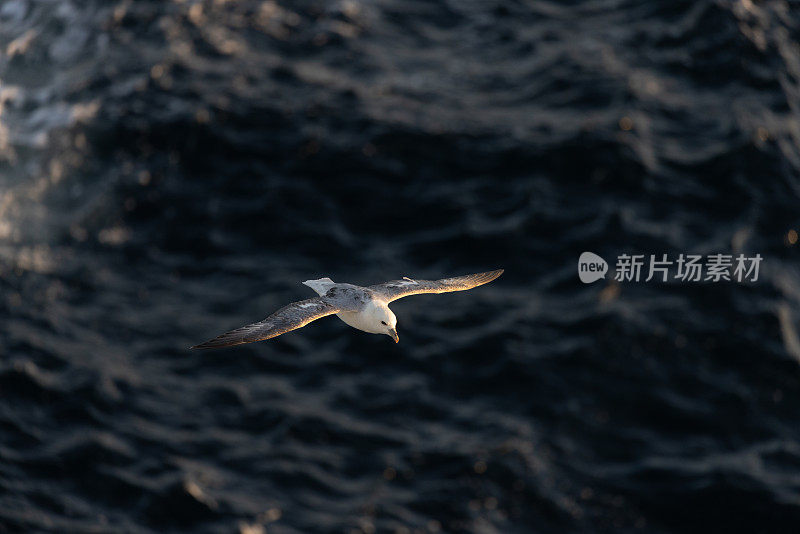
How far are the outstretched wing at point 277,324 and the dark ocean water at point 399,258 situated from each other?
8426 millimetres

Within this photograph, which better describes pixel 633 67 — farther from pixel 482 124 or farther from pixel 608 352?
pixel 608 352

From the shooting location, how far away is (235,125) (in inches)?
981

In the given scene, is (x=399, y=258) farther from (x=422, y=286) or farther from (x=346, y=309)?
(x=346, y=309)

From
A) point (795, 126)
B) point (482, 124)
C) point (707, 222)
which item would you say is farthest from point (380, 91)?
point (795, 126)

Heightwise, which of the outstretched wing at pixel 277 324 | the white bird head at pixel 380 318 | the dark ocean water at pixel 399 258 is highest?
the dark ocean water at pixel 399 258

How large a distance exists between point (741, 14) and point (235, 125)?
581 inches

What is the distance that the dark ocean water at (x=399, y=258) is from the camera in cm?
1888
